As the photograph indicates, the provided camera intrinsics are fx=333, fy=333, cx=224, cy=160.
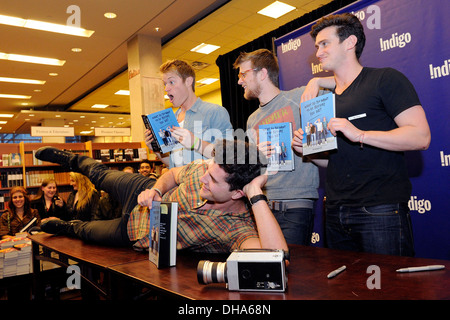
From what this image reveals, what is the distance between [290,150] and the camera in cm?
184

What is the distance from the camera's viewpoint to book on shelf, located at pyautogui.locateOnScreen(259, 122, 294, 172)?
184 cm

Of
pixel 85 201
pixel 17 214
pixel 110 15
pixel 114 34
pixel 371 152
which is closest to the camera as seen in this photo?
pixel 371 152

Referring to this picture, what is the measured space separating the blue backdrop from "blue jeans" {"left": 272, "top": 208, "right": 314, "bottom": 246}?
93 cm

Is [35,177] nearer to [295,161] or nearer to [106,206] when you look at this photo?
[106,206]

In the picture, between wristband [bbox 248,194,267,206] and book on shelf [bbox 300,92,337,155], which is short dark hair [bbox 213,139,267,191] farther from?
book on shelf [bbox 300,92,337,155]

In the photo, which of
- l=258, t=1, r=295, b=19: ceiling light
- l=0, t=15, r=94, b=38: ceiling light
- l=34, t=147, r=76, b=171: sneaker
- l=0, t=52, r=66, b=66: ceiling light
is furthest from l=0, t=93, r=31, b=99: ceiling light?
l=34, t=147, r=76, b=171: sneaker

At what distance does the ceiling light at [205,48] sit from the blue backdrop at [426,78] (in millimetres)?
4854

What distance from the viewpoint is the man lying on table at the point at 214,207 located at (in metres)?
1.39

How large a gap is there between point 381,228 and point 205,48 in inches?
251

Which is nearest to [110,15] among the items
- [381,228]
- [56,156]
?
[56,156]

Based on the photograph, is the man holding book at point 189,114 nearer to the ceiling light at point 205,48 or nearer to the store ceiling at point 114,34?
the store ceiling at point 114,34

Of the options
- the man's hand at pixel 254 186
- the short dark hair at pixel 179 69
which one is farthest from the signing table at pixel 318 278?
the short dark hair at pixel 179 69

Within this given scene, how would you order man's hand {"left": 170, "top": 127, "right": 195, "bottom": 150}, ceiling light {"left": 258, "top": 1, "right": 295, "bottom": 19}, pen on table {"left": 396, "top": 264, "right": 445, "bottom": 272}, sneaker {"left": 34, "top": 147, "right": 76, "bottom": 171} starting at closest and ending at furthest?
pen on table {"left": 396, "top": 264, "right": 445, "bottom": 272} < man's hand {"left": 170, "top": 127, "right": 195, "bottom": 150} < sneaker {"left": 34, "top": 147, "right": 76, "bottom": 171} < ceiling light {"left": 258, "top": 1, "right": 295, "bottom": 19}

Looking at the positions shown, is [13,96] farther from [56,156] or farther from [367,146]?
[367,146]
